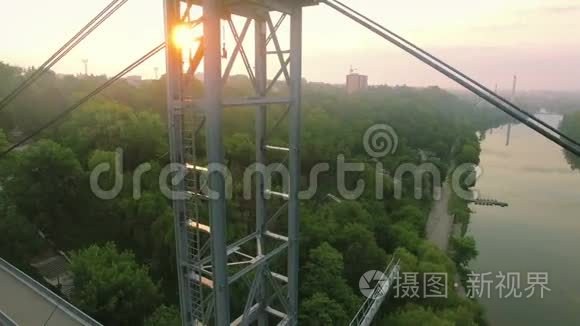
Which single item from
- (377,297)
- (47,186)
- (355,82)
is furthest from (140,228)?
(355,82)

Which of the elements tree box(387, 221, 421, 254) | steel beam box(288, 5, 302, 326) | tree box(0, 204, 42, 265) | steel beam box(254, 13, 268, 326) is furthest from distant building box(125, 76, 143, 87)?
steel beam box(288, 5, 302, 326)

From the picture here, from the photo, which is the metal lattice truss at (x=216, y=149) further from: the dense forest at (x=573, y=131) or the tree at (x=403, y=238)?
the dense forest at (x=573, y=131)

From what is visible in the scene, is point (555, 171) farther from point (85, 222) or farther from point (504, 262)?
point (85, 222)

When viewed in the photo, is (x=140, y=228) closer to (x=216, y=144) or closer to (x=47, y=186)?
(x=47, y=186)

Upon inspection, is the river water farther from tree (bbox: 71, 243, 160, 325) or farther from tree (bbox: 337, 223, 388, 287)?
tree (bbox: 71, 243, 160, 325)

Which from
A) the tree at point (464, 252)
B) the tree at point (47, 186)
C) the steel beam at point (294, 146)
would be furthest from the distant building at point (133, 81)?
the steel beam at point (294, 146)

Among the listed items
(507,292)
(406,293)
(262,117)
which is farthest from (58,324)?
(507,292)
